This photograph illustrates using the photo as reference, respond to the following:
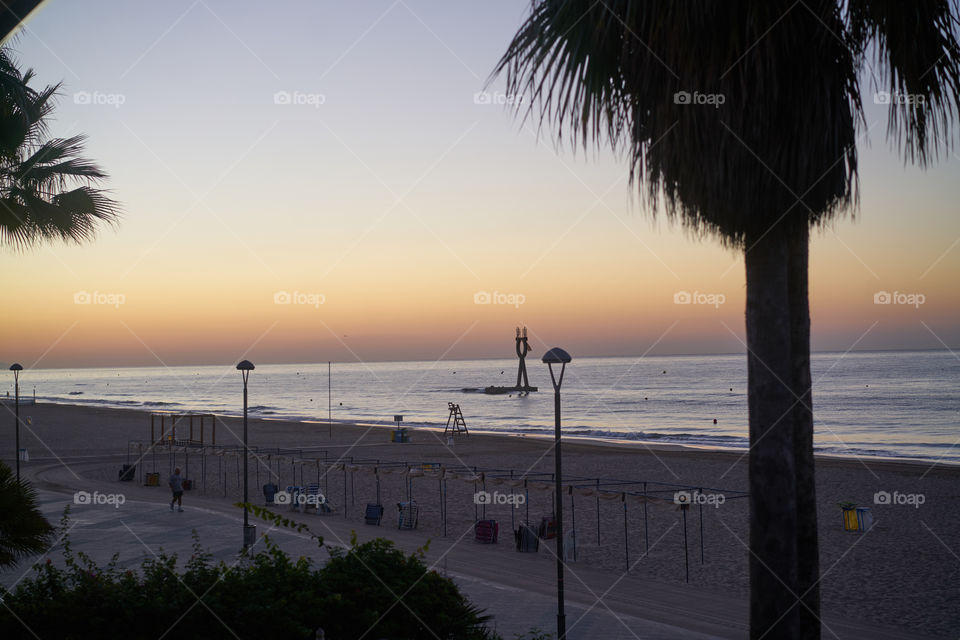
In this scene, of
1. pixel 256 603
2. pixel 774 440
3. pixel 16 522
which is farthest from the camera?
pixel 256 603

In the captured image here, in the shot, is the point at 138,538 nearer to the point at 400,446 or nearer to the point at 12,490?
the point at 12,490

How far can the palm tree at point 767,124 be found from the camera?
19.2ft

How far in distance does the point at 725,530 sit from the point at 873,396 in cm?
7972

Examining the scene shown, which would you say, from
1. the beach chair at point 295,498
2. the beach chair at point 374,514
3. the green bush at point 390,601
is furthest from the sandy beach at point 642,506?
the green bush at point 390,601

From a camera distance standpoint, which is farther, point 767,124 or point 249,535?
point 249,535

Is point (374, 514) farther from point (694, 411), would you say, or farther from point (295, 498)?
point (694, 411)

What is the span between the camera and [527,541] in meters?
19.4

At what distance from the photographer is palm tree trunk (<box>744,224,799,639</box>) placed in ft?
19.9

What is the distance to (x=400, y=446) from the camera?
5175cm

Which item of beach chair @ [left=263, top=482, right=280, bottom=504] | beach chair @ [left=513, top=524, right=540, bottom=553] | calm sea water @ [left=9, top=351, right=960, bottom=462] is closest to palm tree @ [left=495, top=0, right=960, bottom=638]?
beach chair @ [left=513, top=524, right=540, bottom=553]

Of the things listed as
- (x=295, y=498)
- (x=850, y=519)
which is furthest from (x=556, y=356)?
(x=295, y=498)

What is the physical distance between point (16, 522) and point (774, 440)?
554cm

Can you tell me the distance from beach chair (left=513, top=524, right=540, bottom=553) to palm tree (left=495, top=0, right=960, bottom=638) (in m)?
13.3

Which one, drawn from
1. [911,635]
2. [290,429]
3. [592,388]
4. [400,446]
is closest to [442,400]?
[592,388]
